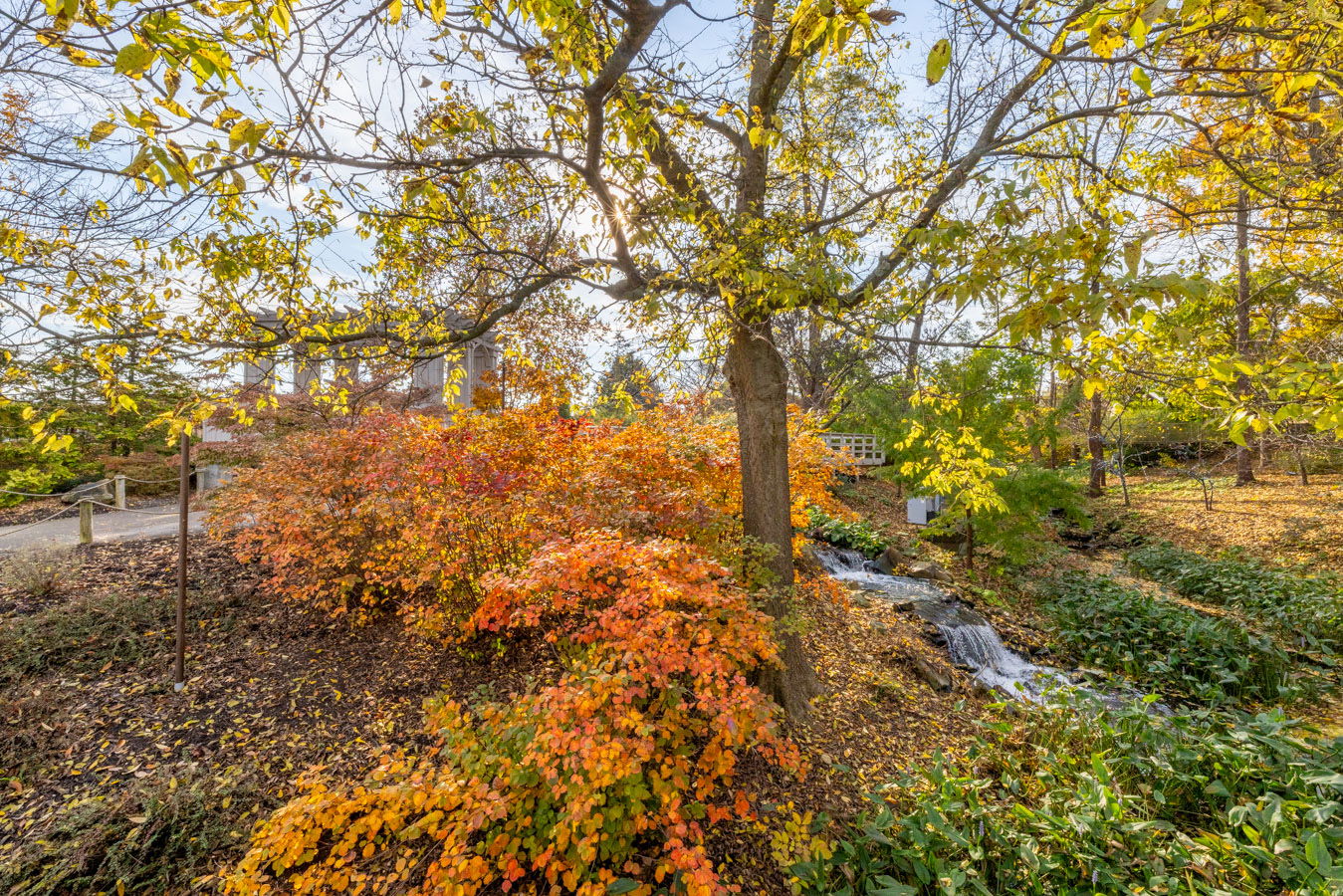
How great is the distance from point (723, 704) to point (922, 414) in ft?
22.7

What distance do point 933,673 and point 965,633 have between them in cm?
132

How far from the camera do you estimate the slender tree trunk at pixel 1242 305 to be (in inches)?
140

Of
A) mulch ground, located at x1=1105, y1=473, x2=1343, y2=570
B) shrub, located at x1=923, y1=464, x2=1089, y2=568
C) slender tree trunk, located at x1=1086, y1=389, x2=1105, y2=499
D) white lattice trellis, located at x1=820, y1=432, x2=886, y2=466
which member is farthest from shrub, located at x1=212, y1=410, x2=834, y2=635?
slender tree trunk, located at x1=1086, y1=389, x2=1105, y2=499

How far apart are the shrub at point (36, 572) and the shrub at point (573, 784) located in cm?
433

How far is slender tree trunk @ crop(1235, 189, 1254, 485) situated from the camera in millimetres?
3545

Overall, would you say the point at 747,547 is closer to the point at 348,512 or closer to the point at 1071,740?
the point at 1071,740

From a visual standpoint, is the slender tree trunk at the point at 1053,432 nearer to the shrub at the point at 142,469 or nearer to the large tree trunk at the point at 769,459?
the large tree trunk at the point at 769,459

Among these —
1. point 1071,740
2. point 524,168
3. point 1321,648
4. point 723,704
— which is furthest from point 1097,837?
point 1321,648

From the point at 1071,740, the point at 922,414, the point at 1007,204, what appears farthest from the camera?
the point at 922,414

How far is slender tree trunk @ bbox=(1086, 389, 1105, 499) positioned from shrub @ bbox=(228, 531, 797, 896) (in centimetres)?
1149

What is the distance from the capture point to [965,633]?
561cm

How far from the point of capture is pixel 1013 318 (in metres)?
1.99

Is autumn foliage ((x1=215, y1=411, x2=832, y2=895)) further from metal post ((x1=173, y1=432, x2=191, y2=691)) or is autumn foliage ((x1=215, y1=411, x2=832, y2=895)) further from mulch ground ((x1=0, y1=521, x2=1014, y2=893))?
metal post ((x1=173, y1=432, x2=191, y2=691))

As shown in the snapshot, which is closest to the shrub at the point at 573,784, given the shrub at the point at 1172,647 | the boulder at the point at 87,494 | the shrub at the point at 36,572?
the shrub at the point at 36,572
